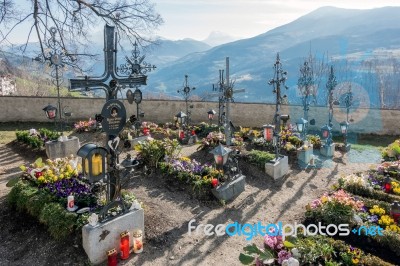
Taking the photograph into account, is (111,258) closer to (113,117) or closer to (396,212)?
(113,117)

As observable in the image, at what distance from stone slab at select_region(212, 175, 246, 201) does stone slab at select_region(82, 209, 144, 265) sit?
11.0 feet

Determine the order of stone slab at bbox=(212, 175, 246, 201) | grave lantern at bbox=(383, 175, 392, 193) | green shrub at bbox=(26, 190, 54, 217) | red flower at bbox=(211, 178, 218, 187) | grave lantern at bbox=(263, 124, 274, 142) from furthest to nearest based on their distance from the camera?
1. grave lantern at bbox=(263, 124, 274, 142)
2. grave lantern at bbox=(383, 175, 392, 193)
3. red flower at bbox=(211, 178, 218, 187)
4. stone slab at bbox=(212, 175, 246, 201)
5. green shrub at bbox=(26, 190, 54, 217)

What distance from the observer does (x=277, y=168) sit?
1243 centimetres

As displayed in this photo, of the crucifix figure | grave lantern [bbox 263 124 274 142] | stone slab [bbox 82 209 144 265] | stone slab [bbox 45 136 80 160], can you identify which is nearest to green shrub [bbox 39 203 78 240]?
stone slab [bbox 82 209 144 265]

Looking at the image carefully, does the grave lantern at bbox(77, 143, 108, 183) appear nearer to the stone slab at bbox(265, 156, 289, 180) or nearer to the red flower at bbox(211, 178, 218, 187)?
the red flower at bbox(211, 178, 218, 187)

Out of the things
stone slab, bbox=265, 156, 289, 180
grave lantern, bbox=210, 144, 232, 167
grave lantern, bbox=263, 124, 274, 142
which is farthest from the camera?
grave lantern, bbox=263, 124, 274, 142

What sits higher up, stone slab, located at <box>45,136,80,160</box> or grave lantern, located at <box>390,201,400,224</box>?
stone slab, located at <box>45,136,80,160</box>

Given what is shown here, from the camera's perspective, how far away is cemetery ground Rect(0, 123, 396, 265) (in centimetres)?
733

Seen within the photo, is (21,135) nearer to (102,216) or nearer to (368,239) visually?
(102,216)

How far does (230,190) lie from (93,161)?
16.9 feet

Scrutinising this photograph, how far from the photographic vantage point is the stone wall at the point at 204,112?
21.7 m

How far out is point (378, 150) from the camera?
18.1 metres

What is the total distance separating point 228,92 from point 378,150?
11.5 m

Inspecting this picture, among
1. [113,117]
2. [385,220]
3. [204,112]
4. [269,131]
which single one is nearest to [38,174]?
[113,117]
